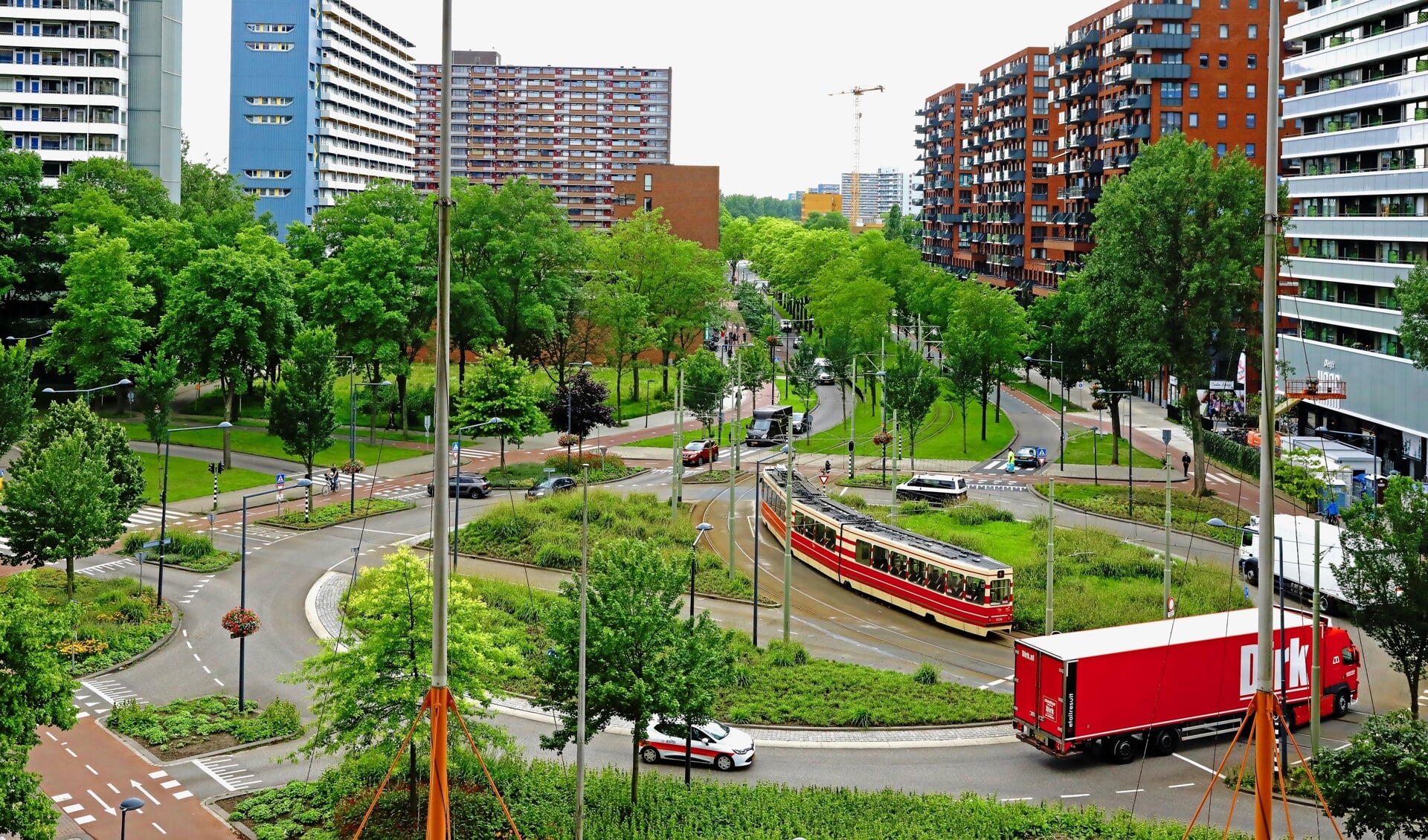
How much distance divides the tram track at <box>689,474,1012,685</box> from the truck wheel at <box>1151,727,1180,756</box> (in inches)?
245

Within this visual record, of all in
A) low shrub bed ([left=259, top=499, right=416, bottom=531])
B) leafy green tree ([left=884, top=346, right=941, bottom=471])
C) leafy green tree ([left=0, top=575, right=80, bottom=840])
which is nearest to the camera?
leafy green tree ([left=0, top=575, right=80, bottom=840])

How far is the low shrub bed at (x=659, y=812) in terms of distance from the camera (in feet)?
79.0

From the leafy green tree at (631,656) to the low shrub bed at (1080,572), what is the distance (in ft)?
55.5

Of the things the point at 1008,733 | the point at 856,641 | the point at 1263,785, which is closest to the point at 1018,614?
the point at 856,641

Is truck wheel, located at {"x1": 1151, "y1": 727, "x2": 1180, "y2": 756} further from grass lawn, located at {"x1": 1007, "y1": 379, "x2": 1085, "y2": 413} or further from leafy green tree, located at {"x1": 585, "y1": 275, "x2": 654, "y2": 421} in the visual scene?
grass lawn, located at {"x1": 1007, "y1": 379, "x2": 1085, "y2": 413}

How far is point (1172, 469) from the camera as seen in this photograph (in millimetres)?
66812

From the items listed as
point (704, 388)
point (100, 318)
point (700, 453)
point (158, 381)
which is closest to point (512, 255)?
point (704, 388)

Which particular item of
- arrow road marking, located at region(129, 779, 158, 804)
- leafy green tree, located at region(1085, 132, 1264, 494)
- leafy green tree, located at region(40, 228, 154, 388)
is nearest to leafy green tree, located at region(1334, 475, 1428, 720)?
arrow road marking, located at region(129, 779, 158, 804)

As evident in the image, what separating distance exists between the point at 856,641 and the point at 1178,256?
93.6 feet

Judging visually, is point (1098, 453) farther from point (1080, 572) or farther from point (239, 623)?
point (239, 623)

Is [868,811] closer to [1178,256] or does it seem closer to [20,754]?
[20,754]

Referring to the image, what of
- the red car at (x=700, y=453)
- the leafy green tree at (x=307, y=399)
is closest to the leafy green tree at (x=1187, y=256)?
the red car at (x=700, y=453)

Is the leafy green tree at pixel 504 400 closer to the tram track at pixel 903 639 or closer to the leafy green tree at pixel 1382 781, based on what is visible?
the tram track at pixel 903 639

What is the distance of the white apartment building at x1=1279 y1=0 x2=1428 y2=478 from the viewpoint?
61906mm
